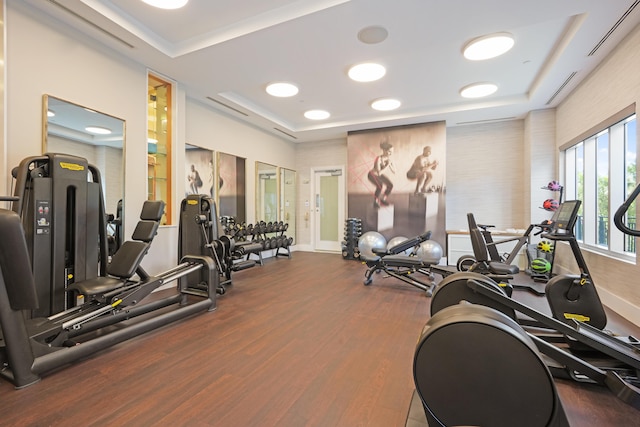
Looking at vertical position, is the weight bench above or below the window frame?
below

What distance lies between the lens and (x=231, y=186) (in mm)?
6133

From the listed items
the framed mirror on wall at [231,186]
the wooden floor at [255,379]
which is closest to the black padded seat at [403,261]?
the wooden floor at [255,379]

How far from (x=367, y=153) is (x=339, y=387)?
6.13 meters

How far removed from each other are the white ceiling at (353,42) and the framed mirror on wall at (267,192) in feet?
6.38

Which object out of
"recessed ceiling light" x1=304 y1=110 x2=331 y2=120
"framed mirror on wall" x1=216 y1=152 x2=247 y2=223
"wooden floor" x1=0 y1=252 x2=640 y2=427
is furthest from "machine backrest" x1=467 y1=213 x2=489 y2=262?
"framed mirror on wall" x1=216 y1=152 x2=247 y2=223

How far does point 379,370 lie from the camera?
6.89 ft

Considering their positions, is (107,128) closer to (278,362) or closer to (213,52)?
(213,52)

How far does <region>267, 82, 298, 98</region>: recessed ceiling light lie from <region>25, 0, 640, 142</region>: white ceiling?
142 millimetres

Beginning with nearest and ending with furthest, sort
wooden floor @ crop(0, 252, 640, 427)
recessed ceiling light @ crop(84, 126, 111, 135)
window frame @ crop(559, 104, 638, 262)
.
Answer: wooden floor @ crop(0, 252, 640, 427) < recessed ceiling light @ crop(84, 126, 111, 135) < window frame @ crop(559, 104, 638, 262)

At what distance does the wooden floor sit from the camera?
5.31 feet

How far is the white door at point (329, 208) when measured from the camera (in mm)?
8180

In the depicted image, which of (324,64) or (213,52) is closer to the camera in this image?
(213,52)

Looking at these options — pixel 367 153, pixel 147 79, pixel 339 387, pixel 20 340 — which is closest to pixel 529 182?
pixel 367 153

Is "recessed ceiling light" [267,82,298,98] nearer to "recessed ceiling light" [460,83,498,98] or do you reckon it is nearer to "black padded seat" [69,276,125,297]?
"recessed ceiling light" [460,83,498,98]
